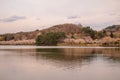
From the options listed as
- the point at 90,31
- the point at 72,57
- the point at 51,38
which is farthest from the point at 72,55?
the point at 90,31

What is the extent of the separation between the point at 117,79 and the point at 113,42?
93.9 metres

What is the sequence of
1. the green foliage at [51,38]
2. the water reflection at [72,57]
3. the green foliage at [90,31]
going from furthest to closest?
the green foliage at [90,31]
the green foliage at [51,38]
the water reflection at [72,57]

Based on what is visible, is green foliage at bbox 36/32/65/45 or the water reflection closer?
the water reflection

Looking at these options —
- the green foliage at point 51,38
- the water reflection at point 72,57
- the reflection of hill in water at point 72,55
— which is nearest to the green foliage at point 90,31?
the green foliage at point 51,38

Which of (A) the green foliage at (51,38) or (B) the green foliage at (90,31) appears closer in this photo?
(A) the green foliage at (51,38)

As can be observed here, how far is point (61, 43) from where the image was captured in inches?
4601

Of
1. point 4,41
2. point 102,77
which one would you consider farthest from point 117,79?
point 4,41

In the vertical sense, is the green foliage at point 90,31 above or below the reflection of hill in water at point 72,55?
above

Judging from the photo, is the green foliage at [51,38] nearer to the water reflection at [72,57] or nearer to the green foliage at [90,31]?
the green foliage at [90,31]

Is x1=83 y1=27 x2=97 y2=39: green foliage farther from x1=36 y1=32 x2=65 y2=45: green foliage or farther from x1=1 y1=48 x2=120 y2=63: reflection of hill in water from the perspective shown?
x1=1 y1=48 x2=120 y2=63: reflection of hill in water

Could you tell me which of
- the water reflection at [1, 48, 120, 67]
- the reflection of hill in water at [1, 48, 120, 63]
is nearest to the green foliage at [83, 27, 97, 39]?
the reflection of hill in water at [1, 48, 120, 63]

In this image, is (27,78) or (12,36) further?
(12,36)

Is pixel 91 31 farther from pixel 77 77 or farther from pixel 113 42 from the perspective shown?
pixel 77 77

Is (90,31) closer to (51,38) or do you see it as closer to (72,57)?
(51,38)
